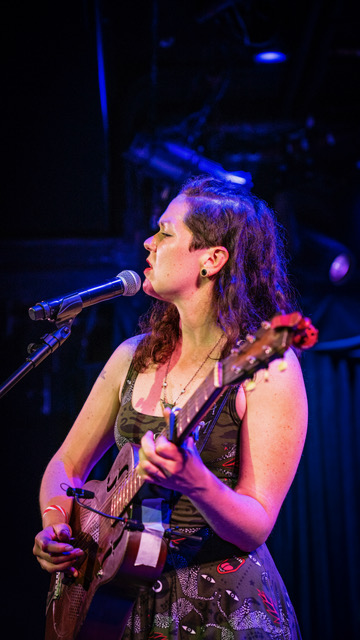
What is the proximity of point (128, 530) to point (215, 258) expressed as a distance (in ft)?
3.82

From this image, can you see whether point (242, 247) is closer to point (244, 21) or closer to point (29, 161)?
point (244, 21)

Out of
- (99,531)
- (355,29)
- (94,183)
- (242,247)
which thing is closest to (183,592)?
(99,531)

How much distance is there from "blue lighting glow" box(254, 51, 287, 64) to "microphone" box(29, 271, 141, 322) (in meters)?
3.10

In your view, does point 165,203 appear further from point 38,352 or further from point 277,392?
point 277,392

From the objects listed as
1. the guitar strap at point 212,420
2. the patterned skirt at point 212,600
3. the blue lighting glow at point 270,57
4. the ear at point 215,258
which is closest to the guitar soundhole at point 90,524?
the patterned skirt at point 212,600

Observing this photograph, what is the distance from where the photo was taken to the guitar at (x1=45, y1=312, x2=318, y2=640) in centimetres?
139

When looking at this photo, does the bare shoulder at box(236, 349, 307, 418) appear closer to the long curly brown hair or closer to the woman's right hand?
the long curly brown hair

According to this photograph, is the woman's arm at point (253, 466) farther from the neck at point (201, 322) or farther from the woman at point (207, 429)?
the neck at point (201, 322)

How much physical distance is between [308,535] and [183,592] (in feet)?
11.5

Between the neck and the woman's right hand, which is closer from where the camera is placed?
the woman's right hand

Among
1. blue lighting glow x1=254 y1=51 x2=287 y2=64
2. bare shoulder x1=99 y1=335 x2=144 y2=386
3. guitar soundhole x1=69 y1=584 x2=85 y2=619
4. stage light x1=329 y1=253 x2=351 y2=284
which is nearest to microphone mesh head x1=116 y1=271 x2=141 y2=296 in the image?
bare shoulder x1=99 y1=335 x2=144 y2=386

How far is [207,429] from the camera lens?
1999mm

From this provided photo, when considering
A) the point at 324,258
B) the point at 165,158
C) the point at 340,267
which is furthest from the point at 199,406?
the point at 165,158

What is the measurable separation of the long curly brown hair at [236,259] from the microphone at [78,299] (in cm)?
32
